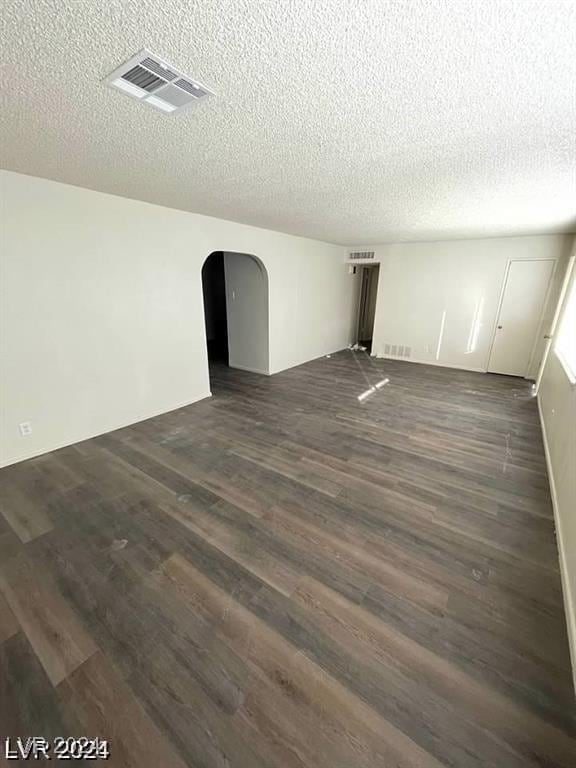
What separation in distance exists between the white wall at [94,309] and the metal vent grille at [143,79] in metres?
1.86

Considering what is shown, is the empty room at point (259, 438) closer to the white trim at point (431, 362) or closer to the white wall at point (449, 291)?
the white wall at point (449, 291)

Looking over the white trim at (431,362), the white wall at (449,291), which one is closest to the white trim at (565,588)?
the white trim at (431,362)

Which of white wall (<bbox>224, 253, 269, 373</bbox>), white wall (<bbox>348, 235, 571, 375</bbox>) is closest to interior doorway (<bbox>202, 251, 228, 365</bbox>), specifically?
white wall (<bbox>224, 253, 269, 373</bbox>)

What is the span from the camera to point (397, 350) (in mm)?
6777

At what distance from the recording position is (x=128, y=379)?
11.5 ft

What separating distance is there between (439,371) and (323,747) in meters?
5.89

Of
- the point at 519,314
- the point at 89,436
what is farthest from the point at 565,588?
the point at 519,314

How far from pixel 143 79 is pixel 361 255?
19.9ft

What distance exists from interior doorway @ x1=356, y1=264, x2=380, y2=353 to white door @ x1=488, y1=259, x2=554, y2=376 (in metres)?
2.84

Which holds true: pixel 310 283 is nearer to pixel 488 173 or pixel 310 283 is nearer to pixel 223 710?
pixel 488 173

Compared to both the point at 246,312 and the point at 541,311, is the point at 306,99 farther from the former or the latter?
the point at 541,311

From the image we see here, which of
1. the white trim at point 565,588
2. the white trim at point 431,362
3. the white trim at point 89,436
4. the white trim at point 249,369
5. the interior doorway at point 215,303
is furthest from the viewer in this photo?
the interior doorway at point 215,303

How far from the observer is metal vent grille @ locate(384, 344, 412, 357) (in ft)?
21.8

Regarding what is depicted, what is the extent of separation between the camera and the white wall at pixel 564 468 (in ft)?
5.28
